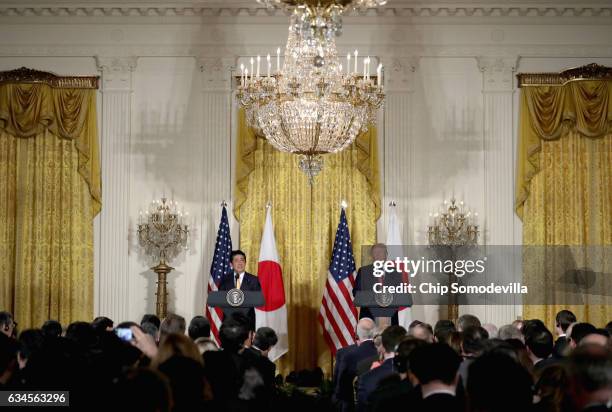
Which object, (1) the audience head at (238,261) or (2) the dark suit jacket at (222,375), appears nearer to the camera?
(2) the dark suit jacket at (222,375)

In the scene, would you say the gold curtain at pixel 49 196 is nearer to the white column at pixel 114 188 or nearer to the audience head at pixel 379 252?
the white column at pixel 114 188

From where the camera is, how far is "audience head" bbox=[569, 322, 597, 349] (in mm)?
7172

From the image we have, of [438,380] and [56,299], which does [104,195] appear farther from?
[438,380]

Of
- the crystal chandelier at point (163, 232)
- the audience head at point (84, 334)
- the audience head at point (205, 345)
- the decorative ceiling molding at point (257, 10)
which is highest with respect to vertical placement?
the decorative ceiling molding at point (257, 10)

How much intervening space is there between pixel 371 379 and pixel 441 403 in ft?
6.60

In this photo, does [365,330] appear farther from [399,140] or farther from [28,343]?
[399,140]

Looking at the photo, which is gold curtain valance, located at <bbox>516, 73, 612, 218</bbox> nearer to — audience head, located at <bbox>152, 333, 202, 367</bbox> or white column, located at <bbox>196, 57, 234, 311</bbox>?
white column, located at <bbox>196, 57, 234, 311</bbox>

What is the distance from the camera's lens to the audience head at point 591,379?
12.4 feet

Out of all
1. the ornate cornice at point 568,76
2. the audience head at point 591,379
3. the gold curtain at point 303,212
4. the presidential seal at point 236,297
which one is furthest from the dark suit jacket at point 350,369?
the ornate cornice at point 568,76

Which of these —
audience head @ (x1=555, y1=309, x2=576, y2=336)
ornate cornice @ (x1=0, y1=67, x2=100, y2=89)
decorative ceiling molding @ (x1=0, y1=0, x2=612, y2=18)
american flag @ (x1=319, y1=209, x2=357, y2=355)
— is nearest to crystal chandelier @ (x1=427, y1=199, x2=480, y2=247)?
american flag @ (x1=319, y1=209, x2=357, y2=355)

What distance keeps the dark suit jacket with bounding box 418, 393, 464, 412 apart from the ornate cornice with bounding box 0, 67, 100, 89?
33.1 feet

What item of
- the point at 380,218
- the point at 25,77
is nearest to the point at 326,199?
the point at 380,218

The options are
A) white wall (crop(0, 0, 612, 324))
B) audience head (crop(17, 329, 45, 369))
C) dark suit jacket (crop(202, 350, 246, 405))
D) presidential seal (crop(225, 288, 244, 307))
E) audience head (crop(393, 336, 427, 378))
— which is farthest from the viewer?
white wall (crop(0, 0, 612, 324))

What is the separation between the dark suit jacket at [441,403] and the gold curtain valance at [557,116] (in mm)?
9243
